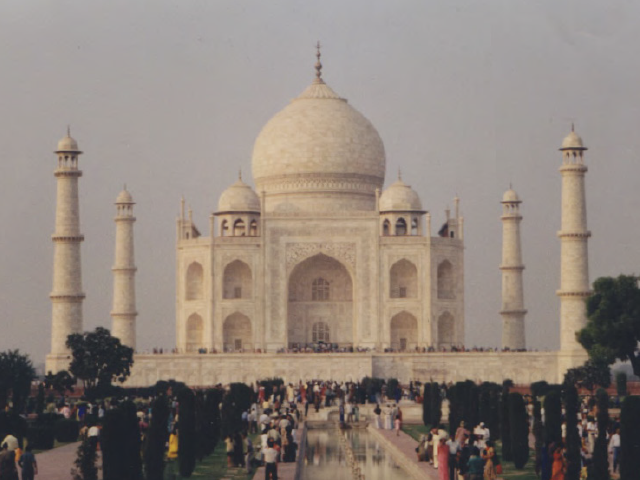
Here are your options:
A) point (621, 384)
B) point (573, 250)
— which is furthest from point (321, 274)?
point (621, 384)

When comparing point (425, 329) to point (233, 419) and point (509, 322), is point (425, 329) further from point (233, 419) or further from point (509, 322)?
point (233, 419)

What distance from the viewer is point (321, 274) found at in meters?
50.1

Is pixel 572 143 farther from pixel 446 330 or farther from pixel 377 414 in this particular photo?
pixel 377 414

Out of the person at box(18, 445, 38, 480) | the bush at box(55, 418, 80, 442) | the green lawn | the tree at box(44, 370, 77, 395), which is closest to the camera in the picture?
the person at box(18, 445, 38, 480)

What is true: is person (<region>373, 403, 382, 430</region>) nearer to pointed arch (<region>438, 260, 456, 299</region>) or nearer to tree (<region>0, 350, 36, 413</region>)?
tree (<region>0, 350, 36, 413</region>)

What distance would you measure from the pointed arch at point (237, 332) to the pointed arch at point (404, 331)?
4665 mm

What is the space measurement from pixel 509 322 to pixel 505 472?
27.0 metres

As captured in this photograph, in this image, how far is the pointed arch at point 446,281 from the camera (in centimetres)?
4888

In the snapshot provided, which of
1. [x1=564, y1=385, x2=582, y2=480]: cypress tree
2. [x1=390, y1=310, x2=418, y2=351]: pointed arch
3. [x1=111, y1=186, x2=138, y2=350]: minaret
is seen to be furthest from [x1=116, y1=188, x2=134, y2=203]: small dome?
[x1=564, y1=385, x2=582, y2=480]: cypress tree

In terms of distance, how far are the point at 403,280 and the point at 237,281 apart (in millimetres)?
5478

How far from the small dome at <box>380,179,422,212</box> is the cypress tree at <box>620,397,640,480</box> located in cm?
3077

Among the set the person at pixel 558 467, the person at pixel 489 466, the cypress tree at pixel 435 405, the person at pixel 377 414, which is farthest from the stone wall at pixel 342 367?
the person at pixel 558 467

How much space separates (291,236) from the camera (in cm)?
4859

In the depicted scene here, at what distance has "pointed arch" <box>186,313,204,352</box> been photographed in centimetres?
4888
